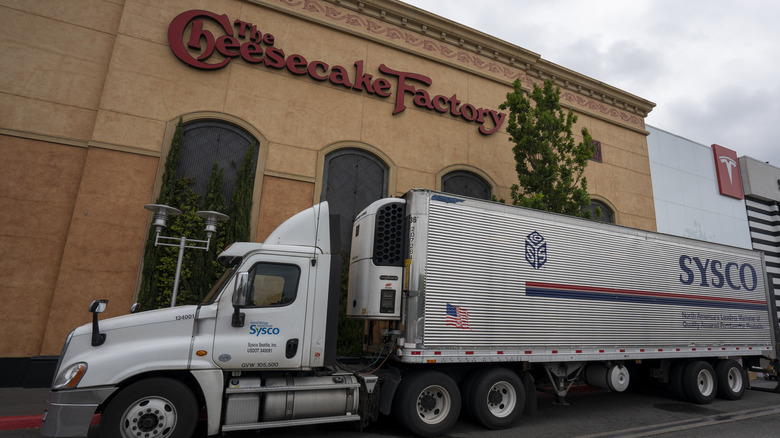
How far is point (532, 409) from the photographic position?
22.9ft

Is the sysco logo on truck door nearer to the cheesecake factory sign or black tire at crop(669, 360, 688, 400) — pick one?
black tire at crop(669, 360, 688, 400)

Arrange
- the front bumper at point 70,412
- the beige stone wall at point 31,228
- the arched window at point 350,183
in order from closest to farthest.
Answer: the front bumper at point 70,412
the beige stone wall at point 31,228
the arched window at point 350,183

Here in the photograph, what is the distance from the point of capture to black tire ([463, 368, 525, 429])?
6.39 meters

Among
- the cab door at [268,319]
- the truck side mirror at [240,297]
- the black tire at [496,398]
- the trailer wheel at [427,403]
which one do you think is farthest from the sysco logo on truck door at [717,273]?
the truck side mirror at [240,297]

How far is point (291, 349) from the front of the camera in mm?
5625

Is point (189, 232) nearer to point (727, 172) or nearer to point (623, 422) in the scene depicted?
point (623, 422)

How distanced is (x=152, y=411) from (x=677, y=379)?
10288 millimetres

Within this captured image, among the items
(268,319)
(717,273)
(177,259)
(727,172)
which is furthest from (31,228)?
(727,172)

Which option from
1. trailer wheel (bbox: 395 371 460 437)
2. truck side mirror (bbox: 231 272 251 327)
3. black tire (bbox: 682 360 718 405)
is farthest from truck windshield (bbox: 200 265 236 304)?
black tire (bbox: 682 360 718 405)

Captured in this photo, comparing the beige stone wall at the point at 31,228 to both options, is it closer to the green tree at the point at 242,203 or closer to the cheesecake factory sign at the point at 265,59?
the green tree at the point at 242,203

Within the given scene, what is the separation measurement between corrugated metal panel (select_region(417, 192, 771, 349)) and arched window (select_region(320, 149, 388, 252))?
5551 millimetres

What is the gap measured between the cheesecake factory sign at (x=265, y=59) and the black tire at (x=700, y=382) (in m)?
9.67

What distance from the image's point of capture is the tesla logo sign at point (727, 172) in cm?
1988

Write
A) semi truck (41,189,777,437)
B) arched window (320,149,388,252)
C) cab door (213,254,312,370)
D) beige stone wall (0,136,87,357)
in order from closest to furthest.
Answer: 1. semi truck (41,189,777,437)
2. cab door (213,254,312,370)
3. beige stone wall (0,136,87,357)
4. arched window (320,149,388,252)
